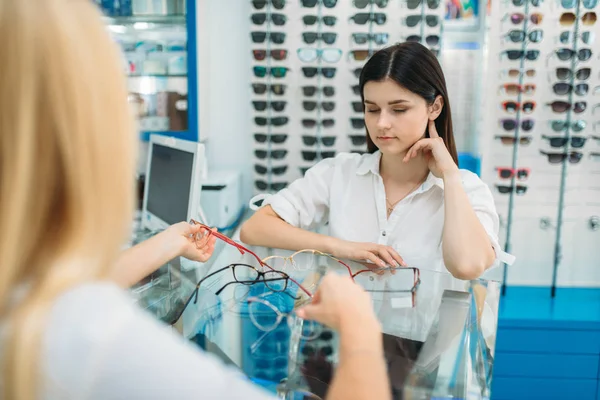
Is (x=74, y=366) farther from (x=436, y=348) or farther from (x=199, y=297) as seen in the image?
(x=199, y=297)

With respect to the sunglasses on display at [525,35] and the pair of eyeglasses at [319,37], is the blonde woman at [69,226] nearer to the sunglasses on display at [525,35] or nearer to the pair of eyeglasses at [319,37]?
the pair of eyeglasses at [319,37]

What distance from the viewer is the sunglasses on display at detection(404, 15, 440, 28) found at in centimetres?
325

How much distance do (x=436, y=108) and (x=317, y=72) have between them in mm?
1603

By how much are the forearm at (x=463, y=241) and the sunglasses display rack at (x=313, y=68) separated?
5.84 feet

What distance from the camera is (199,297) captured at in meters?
1.32

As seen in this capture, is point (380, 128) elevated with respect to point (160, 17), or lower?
lower

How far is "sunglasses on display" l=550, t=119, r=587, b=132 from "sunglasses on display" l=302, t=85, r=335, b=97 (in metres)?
1.43

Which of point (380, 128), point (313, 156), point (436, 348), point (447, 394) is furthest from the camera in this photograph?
point (313, 156)

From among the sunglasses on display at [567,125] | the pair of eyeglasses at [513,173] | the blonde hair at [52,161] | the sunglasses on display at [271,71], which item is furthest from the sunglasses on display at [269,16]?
the blonde hair at [52,161]

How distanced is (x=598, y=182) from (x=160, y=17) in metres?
3.03

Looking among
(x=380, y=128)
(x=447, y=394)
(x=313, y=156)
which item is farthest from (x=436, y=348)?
(x=313, y=156)

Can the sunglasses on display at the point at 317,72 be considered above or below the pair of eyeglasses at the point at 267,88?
above

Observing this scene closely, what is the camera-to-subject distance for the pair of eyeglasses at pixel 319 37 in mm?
3348

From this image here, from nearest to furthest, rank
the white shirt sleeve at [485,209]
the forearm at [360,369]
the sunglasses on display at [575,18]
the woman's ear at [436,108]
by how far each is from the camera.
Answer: the forearm at [360,369] < the white shirt sleeve at [485,209] < the woman's ear at [436,108] < the sunglasses on display at [575,18]
